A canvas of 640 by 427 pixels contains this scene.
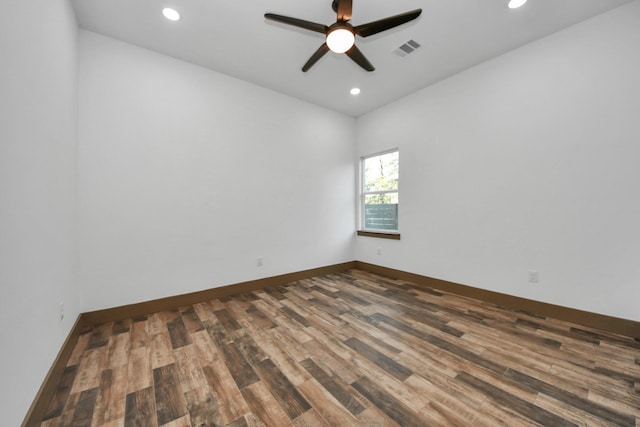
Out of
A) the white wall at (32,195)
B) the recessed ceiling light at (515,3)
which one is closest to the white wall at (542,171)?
the recessed ceiling light at (515,3)

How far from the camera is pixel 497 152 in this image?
9.50 ft

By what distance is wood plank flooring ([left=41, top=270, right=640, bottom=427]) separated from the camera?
134 cm

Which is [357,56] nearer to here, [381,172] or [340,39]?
[340,39]

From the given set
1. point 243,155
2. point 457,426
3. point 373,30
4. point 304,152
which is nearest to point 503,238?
point 457,426

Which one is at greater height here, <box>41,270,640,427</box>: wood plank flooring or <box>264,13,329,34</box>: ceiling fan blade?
<box>264,13,329,34</box>: ceiling fan blade

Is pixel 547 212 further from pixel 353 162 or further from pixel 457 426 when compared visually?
pixel 353 162

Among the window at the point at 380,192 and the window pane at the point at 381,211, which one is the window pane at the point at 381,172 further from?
the window pane at the point at 381,211

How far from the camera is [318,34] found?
2.44 meters

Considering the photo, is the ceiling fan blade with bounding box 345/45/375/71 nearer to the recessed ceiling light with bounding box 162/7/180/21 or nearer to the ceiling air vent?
the ceiling air vent

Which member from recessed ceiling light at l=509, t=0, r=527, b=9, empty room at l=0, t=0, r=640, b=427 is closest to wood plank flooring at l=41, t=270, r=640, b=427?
empty room at l=0, t=0, r=640, b=427

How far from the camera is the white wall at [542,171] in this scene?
217cm

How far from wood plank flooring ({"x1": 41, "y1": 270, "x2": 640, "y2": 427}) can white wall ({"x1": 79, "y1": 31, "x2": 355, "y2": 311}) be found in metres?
0.58

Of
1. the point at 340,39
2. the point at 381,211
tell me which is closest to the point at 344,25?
the point at 340,39

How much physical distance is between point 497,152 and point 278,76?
3013 mm
